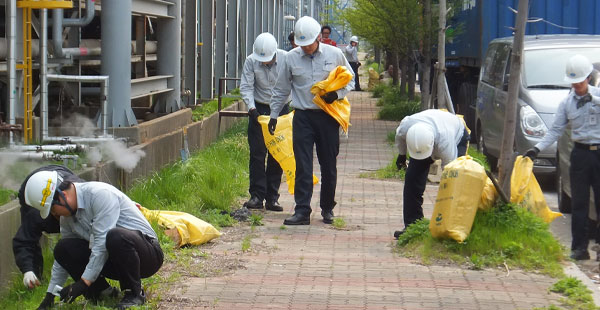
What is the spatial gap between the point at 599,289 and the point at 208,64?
12.8 metres

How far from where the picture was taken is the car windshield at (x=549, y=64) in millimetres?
12906

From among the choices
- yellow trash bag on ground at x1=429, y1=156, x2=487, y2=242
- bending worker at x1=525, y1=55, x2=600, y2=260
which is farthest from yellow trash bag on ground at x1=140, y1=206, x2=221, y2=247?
bending worker at x1=525, y1=55, x2=600, y2=260

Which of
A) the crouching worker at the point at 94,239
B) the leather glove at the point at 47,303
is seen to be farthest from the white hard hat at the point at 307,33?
the leather glove at the point at 47,303

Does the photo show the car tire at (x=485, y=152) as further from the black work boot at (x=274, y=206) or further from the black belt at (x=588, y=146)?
the black belt at (x=588, y=146)

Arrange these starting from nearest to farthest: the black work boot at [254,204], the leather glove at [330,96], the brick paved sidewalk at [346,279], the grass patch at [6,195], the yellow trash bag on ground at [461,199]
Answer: the brick paved sidewalk at [346,279] < the grass patch at [6,195] < the yellow trash bag on ground at [461,199] < the leather glove at [330,96] < the black work boot at [254,204]

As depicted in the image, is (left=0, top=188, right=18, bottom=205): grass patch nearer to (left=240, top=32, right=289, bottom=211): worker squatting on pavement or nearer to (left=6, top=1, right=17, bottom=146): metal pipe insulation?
(left=6, top=1, right=17, bottom=146): metal pipe insulation

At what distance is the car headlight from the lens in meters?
12.2

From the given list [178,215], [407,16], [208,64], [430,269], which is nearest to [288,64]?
[178,215]

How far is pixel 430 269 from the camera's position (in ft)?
24.8

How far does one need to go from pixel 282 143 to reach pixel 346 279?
3.28 metres

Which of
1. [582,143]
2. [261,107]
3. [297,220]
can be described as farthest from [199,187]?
[582,143]

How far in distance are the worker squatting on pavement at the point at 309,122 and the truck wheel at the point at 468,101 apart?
31.5 feet

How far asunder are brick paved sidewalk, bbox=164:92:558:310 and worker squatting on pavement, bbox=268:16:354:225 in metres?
0.26

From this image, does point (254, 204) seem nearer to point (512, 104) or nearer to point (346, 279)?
point (512, 104)
